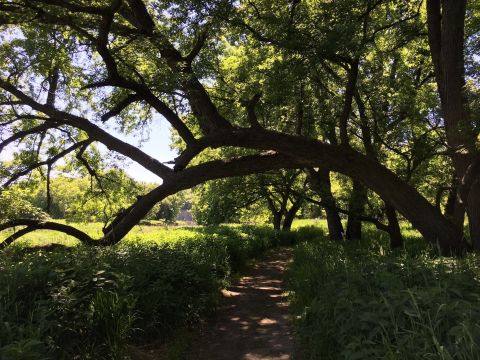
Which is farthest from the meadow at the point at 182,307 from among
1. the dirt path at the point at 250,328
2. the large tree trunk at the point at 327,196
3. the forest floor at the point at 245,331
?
the large tree trunk at the point at 327,196

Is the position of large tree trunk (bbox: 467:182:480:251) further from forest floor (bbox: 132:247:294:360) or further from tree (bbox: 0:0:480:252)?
forest floor (bbox: 132:247:294:360)

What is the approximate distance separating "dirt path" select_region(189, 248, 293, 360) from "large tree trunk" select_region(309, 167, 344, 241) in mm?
3718

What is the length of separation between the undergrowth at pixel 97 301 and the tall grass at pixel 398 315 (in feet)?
7.61

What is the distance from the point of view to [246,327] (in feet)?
24.8

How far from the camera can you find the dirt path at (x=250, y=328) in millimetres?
6129

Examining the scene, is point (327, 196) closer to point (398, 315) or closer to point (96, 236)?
point (96, 236)

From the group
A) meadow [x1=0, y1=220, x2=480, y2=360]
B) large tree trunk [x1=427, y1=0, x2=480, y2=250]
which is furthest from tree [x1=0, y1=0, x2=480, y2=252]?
meadow [x1=0, y1=220, x2=480, y2=360]

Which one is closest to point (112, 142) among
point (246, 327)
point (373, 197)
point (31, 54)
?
point (31, 54)

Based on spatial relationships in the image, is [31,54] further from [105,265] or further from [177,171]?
[105,265]

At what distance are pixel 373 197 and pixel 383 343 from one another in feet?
50.1

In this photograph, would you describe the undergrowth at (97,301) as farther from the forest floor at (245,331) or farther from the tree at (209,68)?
the tree at (209,68)

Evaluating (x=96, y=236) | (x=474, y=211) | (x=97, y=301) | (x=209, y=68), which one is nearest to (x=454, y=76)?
(x=474, y=211)

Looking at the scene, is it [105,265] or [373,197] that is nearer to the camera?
[105,265]

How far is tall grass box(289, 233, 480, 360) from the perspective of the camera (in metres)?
2.80
